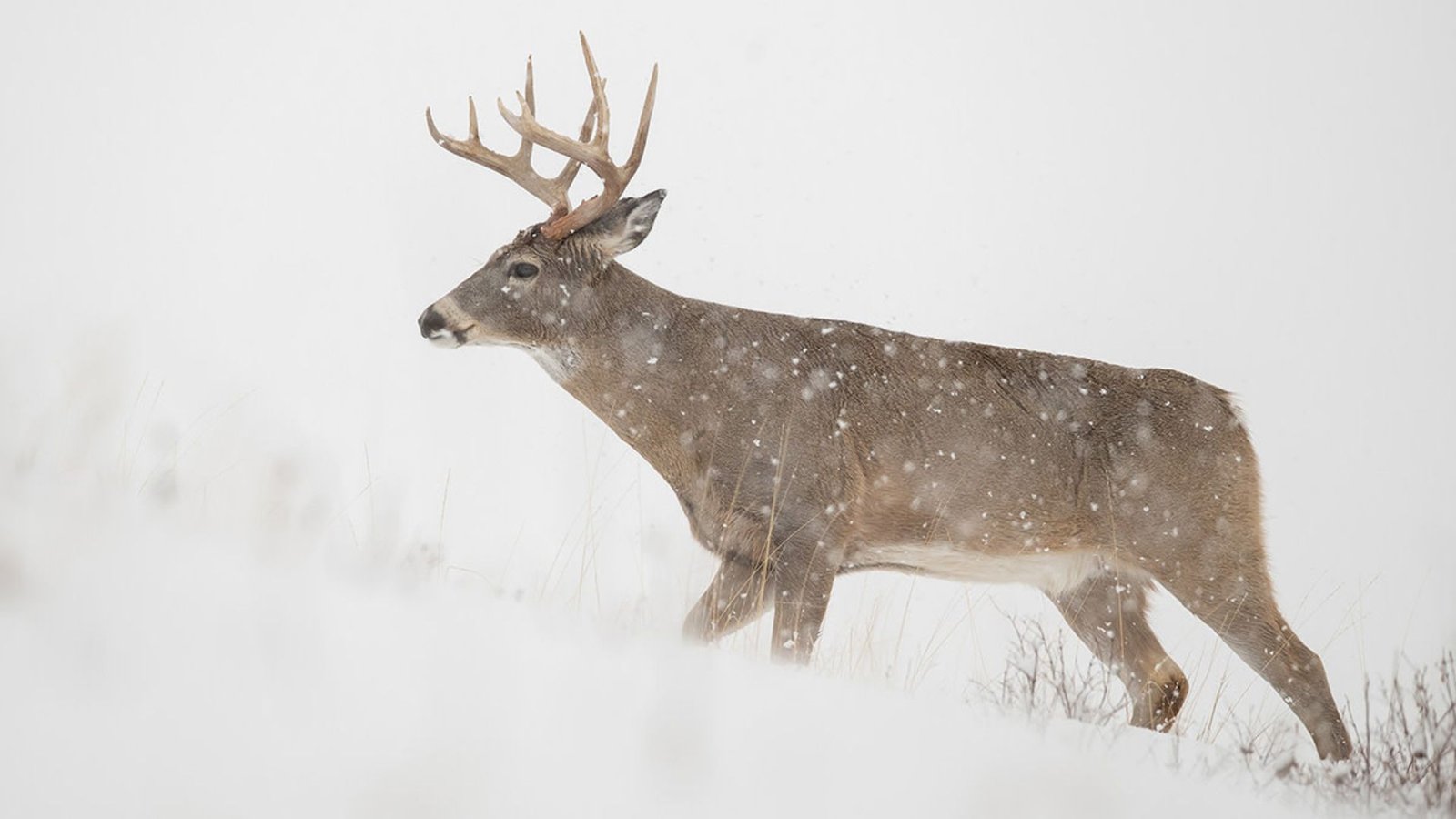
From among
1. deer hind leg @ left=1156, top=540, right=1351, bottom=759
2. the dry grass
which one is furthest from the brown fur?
the dry grass

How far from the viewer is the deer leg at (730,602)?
271 inches

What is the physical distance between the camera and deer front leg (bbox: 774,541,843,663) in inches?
266

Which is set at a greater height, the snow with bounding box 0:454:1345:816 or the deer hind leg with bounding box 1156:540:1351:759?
the deer hind leg with bounding box 1156:540:1351:759

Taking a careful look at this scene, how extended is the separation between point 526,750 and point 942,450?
4.15 metres

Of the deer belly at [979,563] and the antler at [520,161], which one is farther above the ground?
the antler at [520,161]

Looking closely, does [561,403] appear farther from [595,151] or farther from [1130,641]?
[1130,641]

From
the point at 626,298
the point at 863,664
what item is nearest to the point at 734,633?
the point at 863,664

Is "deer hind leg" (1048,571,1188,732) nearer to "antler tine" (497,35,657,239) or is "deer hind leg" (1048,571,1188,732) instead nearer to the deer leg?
the deer leg

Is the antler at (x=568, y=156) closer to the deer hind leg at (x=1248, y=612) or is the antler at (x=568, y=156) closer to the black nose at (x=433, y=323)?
the black nose at (x=433, y=323)

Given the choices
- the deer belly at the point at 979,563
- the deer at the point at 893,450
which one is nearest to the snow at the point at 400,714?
the deer at the point at 893,450

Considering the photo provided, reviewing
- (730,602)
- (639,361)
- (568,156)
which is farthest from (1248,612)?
(568,156)

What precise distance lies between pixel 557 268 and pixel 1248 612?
12.0 ft

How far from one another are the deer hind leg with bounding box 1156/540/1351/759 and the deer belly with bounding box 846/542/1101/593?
1.38 ft

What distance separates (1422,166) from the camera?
52.4 meters
